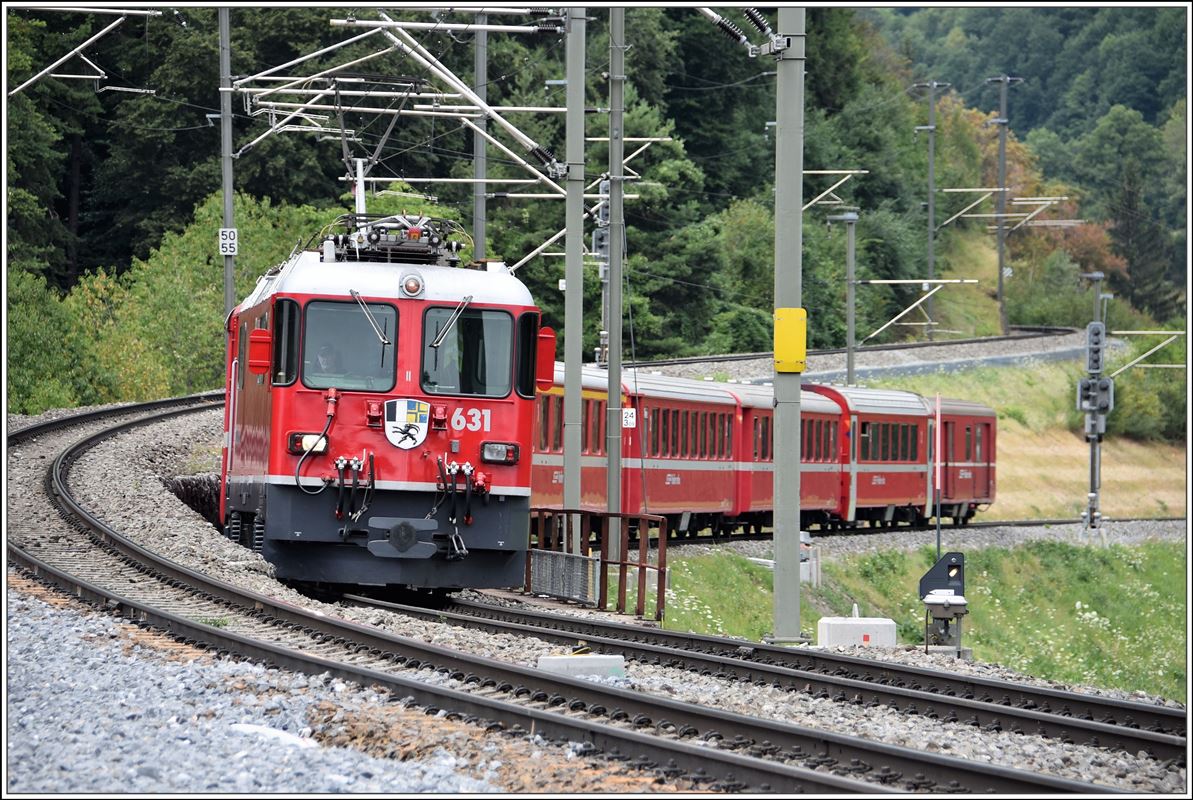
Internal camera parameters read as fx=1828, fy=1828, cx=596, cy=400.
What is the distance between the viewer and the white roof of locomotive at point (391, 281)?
16.8 m

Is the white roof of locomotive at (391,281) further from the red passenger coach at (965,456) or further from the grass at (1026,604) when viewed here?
the red passenger coach at (965,456)

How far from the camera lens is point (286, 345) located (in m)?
16.7

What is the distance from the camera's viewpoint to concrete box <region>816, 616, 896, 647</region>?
1650 cm

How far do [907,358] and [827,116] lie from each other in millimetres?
35231

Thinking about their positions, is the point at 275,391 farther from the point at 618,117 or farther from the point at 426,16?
the point at 426,16

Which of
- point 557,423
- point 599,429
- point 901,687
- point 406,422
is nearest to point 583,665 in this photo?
point 901,687

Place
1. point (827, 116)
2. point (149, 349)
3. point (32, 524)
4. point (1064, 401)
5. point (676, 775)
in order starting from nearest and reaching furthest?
1. point (676, 775)
2. point (32, 524)
3. point (149, 349)
4. point (1064, 401)
5. point (827, 116)

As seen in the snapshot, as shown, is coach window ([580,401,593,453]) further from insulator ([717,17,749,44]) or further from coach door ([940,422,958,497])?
coach door ([940,422,958,497])

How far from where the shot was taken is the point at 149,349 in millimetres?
49188

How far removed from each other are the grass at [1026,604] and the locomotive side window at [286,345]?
823 centimetres

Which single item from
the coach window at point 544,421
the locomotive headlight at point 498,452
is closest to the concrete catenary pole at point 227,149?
the coach window at point 544,421

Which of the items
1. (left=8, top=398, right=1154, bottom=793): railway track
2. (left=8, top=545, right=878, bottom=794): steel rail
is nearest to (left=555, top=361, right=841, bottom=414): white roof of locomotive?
(left=8, top=398, right=1154, bottom=793): railway track

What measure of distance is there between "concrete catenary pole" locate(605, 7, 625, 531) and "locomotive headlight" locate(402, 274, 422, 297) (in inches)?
224

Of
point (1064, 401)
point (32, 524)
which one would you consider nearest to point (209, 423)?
point (32, 524)
